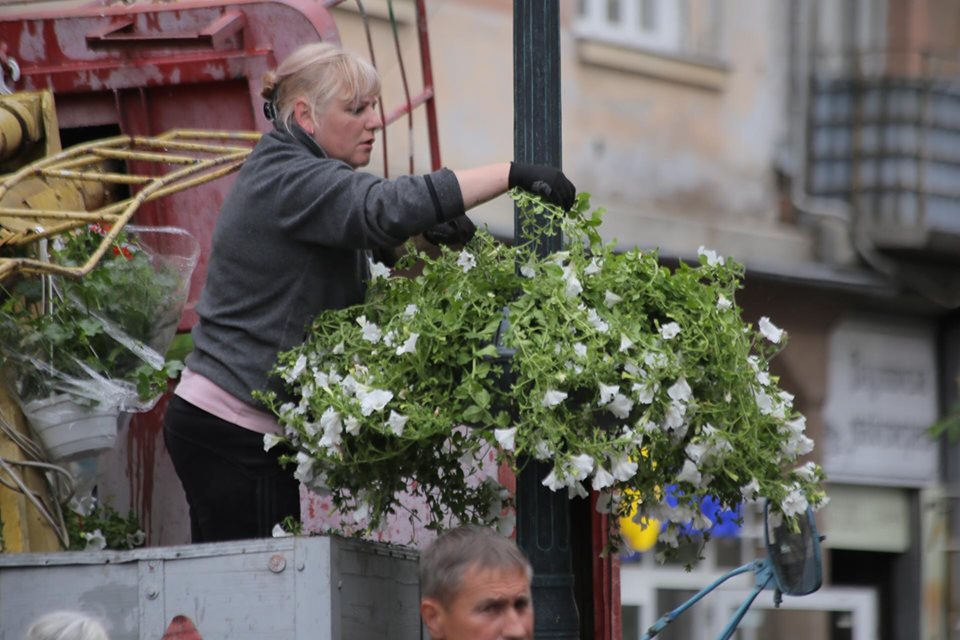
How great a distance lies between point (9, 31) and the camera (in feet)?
18.5

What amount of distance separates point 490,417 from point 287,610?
21.1 inches

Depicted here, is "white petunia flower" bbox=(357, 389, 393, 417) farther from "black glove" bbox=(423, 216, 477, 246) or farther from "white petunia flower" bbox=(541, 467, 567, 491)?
"black glove" bbox=(423, 216, 477, 246)

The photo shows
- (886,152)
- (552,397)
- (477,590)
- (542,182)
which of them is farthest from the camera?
(886,152)

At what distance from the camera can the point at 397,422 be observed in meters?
3.45

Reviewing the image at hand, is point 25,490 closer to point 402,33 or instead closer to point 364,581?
point 364,581

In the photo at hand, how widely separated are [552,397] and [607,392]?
99 millimetres

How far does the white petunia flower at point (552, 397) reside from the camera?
3.34 metres

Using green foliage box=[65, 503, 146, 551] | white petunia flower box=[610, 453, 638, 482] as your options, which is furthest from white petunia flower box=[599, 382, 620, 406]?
green foliage box=[65, 503, 146, 551]

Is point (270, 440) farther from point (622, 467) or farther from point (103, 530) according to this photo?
point (103, 530)

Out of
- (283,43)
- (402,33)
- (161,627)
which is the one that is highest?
(402,33)

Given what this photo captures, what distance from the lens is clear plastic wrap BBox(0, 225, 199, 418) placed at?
437 centimetres

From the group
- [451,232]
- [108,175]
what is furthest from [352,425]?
[108,175]

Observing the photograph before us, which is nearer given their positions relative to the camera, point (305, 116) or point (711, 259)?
point (711, 259)

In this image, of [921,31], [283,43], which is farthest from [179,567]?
[921,31]
